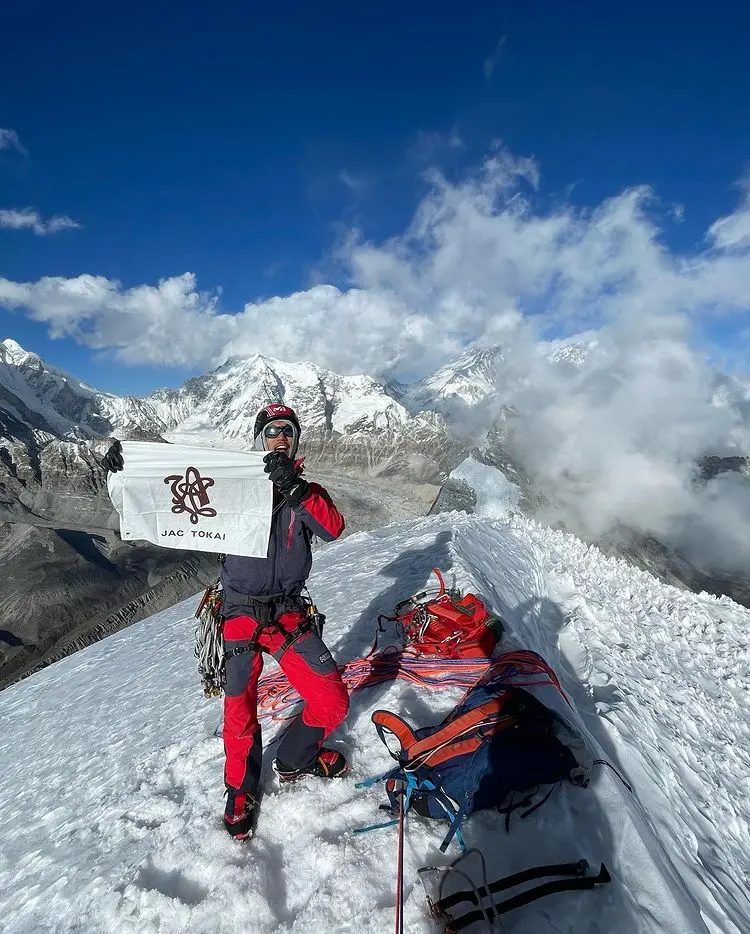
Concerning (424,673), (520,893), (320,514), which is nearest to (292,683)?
(320,514)

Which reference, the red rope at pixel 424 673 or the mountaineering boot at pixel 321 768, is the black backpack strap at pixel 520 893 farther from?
the red rope at pixel 424 673

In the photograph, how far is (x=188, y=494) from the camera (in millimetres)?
5062

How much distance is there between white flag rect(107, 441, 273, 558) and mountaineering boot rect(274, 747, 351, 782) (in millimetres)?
2035

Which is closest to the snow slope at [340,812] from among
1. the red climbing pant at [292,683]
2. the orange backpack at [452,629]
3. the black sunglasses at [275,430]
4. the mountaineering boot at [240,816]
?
the mountaineering boot at [240,816]

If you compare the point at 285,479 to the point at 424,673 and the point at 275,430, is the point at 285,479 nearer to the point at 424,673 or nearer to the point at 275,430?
the point at 275,430

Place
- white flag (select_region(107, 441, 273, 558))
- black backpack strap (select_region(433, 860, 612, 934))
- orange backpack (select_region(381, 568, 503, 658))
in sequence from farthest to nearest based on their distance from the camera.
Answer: orange backpack (select_region(381, 568, 503, 658)) < white flag (select_region(107, 441, 273, 558)) < black backpack strap (select_region(433, 860, 612, 934))

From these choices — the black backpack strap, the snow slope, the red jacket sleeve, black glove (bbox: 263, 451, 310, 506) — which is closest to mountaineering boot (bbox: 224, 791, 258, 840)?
the snow slope

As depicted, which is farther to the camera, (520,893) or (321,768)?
(321,768)

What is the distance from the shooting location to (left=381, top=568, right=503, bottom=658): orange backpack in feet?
21.7

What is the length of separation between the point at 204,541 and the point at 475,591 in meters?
5.79

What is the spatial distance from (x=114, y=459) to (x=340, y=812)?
389 cm

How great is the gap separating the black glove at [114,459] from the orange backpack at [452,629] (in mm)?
4468

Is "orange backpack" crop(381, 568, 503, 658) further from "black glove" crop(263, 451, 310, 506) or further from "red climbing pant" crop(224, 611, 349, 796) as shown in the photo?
"black glove" crop(263, 451, 310, 506)

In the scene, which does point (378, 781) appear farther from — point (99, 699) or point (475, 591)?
point (99, 699)
